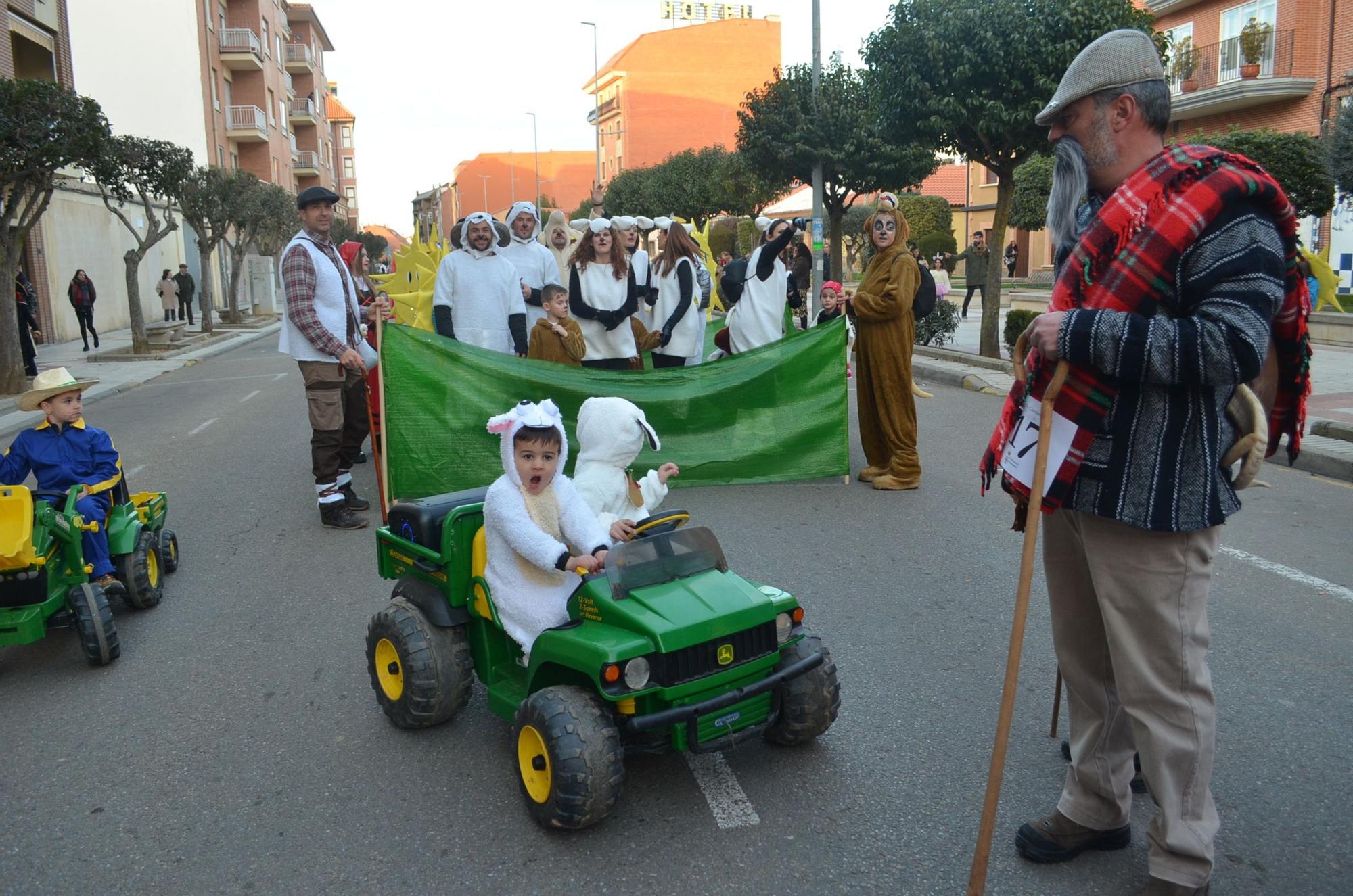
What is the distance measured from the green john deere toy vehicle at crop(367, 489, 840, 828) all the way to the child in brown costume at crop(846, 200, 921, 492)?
4.30 m

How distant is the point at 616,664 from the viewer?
3102 mm

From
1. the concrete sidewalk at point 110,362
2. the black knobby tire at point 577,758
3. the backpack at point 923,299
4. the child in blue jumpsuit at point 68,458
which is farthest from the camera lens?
the concrete sidewalk at point 110,362

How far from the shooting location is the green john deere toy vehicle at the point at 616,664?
3.13 meters

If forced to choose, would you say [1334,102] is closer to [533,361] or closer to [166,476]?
[533,361]

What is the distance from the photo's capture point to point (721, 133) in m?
86.1

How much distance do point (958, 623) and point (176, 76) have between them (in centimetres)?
4422

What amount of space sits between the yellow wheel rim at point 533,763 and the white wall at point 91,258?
25.8m

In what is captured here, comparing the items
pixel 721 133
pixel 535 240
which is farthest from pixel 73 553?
pixel 721 133

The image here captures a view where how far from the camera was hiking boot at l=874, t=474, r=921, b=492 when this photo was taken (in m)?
7.86

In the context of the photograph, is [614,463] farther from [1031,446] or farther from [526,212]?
[526,212]

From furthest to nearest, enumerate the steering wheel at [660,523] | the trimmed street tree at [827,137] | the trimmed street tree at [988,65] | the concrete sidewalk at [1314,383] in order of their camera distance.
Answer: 1. the trimmed street tree at [827,137]
2. the trimmed street tree at [988,65]
3. the concrete sidewalk at [1314,383]
4. the steering wheel at [660,523]

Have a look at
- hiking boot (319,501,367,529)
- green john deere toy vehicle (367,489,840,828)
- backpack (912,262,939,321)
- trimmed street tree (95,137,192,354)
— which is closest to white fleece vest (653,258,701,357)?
backpack (912,262,939,321)

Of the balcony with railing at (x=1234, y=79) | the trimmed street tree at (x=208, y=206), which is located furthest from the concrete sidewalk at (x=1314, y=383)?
the trimmed street tree at (x=208, y=206)

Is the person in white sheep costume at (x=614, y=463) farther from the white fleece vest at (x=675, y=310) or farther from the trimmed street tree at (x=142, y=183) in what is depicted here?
the trimmed street tree at (x=142, y=183)
